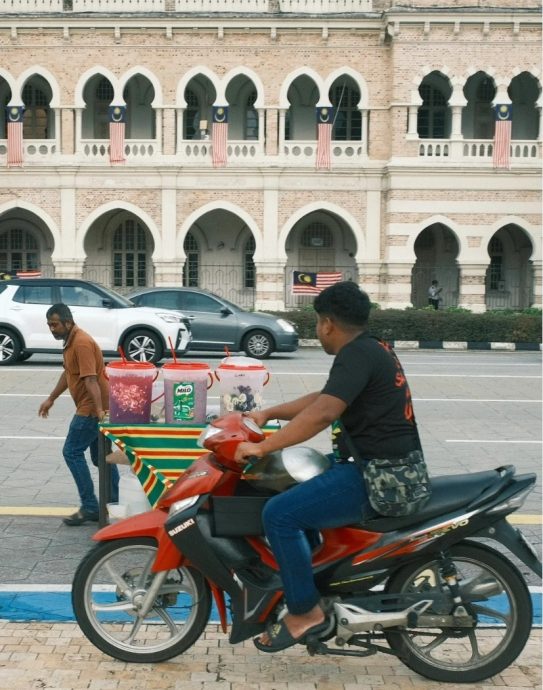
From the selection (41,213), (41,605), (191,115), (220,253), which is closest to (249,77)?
(191,115)

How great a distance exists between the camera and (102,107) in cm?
3266

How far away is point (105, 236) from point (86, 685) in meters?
29.8

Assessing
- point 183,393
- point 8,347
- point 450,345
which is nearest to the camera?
point 183,393

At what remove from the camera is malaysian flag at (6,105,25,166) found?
3011 centimetres

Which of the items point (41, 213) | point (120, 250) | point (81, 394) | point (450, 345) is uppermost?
point (41, 213)

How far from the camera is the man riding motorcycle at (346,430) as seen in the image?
13.4 ft

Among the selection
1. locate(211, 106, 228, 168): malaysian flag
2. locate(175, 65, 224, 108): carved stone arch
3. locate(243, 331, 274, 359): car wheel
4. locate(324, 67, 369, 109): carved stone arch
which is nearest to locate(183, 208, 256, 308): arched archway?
locate(211, 106, 228, 168): malaysian flag

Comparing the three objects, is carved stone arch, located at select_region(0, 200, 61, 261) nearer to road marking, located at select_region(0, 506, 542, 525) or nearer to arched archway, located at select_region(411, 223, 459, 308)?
arched archway, located at select_region(411, 223, 459, 308)

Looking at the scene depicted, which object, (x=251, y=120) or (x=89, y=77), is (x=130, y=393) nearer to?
(x=89, y=77)

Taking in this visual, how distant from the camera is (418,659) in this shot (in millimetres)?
4352

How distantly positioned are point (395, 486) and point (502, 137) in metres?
27.4

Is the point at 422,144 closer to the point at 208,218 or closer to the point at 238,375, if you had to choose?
the point at 208,218

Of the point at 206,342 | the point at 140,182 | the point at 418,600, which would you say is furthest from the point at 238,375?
the point at 140,182

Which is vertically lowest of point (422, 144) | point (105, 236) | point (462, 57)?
point (105, 236)
